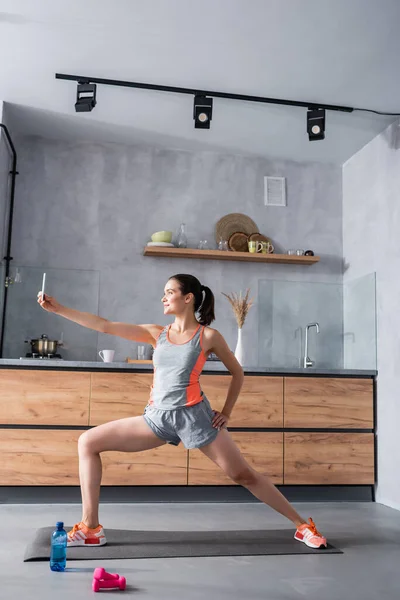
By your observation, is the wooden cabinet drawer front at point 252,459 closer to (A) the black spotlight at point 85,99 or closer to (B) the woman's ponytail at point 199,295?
(B) the woman's ponytail at point 199,295

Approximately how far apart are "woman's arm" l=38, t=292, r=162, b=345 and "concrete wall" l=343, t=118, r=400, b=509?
6.90 feet

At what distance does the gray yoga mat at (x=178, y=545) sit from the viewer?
2.81 m

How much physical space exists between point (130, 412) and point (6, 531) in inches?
46.5

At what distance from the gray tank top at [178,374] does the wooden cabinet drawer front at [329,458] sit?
1719 mm

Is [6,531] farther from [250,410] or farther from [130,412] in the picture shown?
[250,410]

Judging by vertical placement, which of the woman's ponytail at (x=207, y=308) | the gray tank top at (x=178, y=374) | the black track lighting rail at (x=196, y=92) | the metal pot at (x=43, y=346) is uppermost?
the black track lighting rail at (x=196, y=92)

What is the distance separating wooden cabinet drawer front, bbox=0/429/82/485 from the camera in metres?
4.03

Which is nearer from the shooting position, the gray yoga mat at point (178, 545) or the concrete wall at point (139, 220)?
the gray yoga mat at point (178, 545)

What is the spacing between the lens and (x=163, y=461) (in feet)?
13.8

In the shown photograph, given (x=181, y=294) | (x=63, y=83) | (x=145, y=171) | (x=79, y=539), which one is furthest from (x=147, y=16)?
(x=79, y=539)

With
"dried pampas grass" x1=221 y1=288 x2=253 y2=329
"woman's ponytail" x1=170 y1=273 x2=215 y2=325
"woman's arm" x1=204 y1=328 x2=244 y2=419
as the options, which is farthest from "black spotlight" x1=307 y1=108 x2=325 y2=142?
"woman's arm" x1=204 y1=328 x2=244 y2=419

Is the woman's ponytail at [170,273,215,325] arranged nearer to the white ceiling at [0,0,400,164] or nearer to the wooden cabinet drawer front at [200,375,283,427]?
the wooden cabinet drawer front at [200,375,283,427]

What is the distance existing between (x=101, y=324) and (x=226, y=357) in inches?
24.5

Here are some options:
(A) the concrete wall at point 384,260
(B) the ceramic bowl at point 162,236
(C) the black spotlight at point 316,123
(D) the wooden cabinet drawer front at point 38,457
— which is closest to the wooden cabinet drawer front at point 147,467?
(D) the wooden cabinet drawer front at point 38,457
